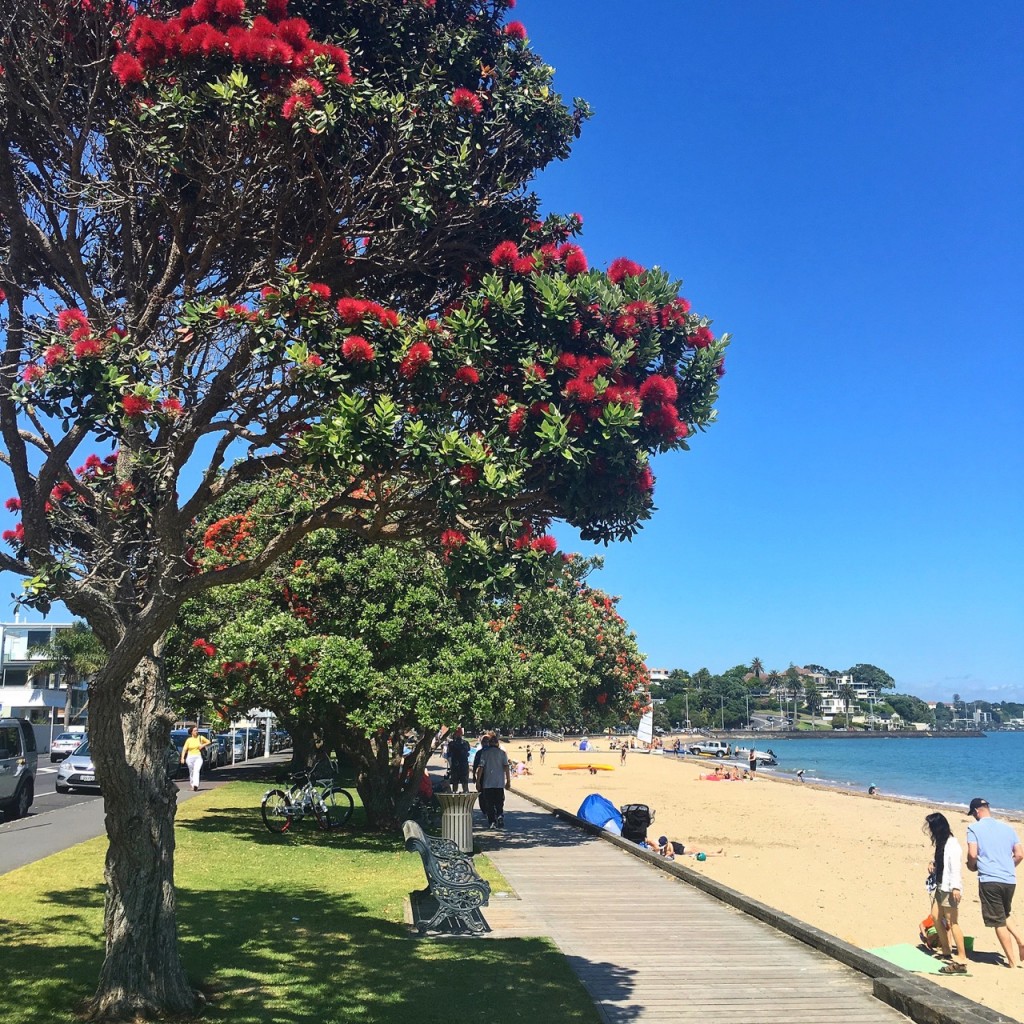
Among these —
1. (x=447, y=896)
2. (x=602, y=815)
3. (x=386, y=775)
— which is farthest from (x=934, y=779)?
(x=447, y=896)

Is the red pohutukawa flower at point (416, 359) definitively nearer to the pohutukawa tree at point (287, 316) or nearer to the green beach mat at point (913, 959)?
the pohutukawa tree at point (287, 316)

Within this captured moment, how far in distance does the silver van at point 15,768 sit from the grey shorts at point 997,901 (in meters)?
16.6

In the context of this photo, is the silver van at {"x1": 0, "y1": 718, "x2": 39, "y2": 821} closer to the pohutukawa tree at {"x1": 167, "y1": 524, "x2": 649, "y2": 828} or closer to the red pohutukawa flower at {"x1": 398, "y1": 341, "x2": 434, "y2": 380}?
the pohutukawa tree at {"x1": 167, "y1": 524, "x2": 649, "y2": 828}

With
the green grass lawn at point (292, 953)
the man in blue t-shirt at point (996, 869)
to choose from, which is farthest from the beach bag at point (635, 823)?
the man in blue t-shirt at point (996, 869)

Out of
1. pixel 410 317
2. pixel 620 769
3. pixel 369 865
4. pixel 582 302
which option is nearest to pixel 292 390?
pixel 410 317

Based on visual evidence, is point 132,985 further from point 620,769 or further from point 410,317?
point 620,769

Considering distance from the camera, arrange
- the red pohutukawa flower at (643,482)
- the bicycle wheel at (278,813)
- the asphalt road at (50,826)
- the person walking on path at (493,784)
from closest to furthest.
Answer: the red pohutukawa flower at (643,482) → the asphalt road at (50,826) → the bicycle wheel at (278,813) → the person walking on path at (493,784)

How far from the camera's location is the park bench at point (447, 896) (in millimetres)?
9203

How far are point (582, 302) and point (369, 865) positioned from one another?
32.8 ft

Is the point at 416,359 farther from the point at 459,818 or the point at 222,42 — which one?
the point at 459,818

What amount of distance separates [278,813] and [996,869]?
39.1 ft

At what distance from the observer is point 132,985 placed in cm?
636

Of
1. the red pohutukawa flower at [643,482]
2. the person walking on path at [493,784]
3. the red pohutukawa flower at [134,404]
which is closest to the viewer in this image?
the red pohutukawa flower at [134,404]

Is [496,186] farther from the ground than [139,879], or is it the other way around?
[496,186]
